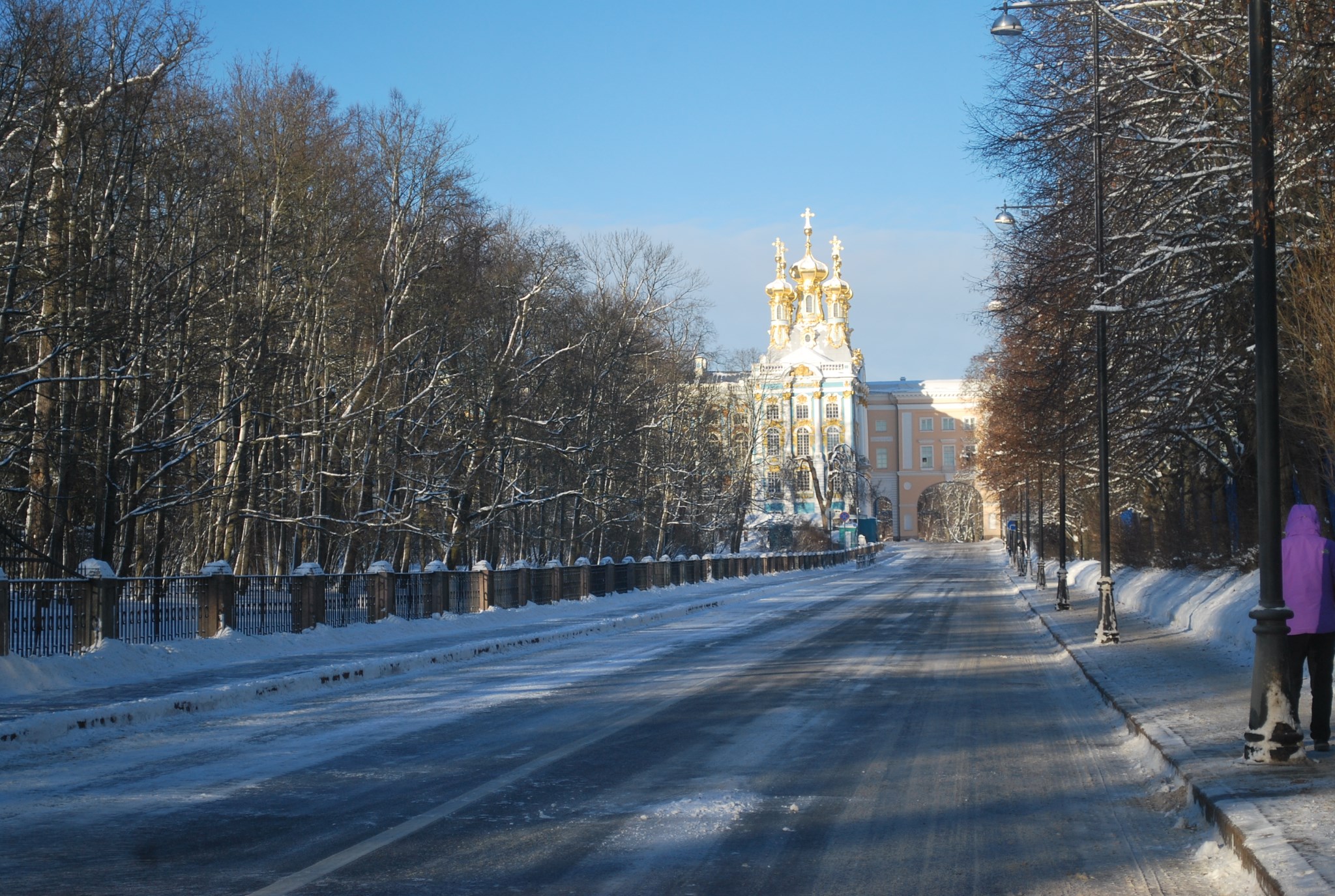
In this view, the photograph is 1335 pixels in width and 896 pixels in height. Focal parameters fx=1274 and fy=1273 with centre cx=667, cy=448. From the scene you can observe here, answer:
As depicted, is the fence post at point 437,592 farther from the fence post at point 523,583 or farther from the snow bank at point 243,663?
the fence post at point 523,583

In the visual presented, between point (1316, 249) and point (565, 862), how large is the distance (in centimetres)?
1416

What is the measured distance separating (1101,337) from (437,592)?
16.0m

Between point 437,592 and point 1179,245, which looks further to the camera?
point 437,592

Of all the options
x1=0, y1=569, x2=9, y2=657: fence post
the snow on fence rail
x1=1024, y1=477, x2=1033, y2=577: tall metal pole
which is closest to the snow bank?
the snow on fence rail

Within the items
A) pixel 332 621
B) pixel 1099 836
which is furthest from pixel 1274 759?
pixel 332 621

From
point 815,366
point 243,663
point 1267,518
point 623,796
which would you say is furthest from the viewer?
point 815,366

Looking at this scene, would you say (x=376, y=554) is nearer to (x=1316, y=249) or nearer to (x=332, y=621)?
(x=332, y=621)

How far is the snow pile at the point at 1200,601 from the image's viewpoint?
18.4 metres

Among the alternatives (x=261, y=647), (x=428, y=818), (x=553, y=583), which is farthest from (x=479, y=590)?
(x=428, y=818)

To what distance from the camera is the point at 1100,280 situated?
20.7 meters

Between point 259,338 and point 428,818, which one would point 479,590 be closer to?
point 259,338

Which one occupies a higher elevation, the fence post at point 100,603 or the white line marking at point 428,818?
the fence post at point 100,603

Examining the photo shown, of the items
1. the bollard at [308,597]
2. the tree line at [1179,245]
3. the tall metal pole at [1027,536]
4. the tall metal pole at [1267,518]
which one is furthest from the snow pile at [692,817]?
the tall metal pole at [1027,536]

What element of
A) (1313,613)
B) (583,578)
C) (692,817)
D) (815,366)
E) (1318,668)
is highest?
(815,366)
